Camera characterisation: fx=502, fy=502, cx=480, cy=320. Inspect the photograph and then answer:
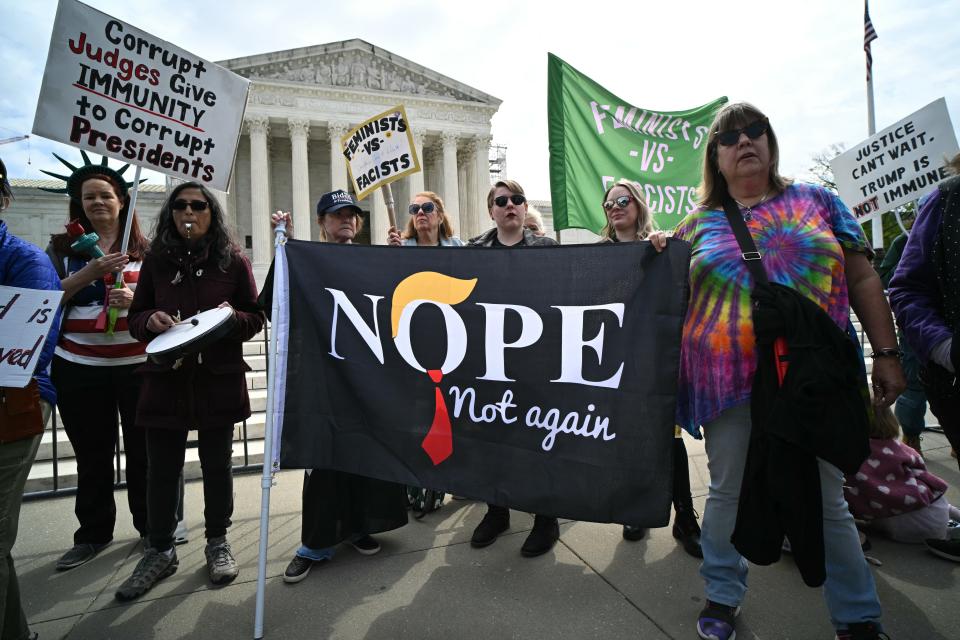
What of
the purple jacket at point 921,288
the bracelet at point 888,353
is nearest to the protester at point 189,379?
the bracelet at point 888,353

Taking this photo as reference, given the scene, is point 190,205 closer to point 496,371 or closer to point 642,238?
point 496,371

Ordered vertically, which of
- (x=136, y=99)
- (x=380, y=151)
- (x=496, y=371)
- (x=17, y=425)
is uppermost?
(x=380, y=151)

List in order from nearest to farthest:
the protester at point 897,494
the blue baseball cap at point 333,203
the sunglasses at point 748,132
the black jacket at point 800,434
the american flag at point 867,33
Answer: the black jacket at point 800,434, the sunglasses at point 748,132, the protester at point 897,494, the blue baseball cap at point 333,203, the american flag at point 867,33

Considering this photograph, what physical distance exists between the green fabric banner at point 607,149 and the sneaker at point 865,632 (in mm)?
3537

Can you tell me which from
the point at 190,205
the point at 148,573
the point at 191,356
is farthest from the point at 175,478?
the point at 190,205

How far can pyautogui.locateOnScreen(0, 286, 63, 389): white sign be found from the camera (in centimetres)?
183

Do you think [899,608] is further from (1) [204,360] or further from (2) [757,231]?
(1) [204,360]

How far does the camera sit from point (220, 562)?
8.89ft

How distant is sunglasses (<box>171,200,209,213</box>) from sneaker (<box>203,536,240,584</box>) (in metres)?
1.86

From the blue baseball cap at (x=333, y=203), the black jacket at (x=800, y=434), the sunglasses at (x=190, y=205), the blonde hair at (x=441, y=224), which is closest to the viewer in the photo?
the black jacket at (x=800, y=434)

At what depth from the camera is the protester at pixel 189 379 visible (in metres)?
2.65

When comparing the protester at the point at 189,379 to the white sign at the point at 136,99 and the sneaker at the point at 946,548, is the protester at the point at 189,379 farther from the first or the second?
the sneaker at the point at 946,548

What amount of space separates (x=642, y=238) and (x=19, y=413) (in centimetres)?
336

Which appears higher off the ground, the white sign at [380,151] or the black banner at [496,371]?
the white sign at [380,151]
